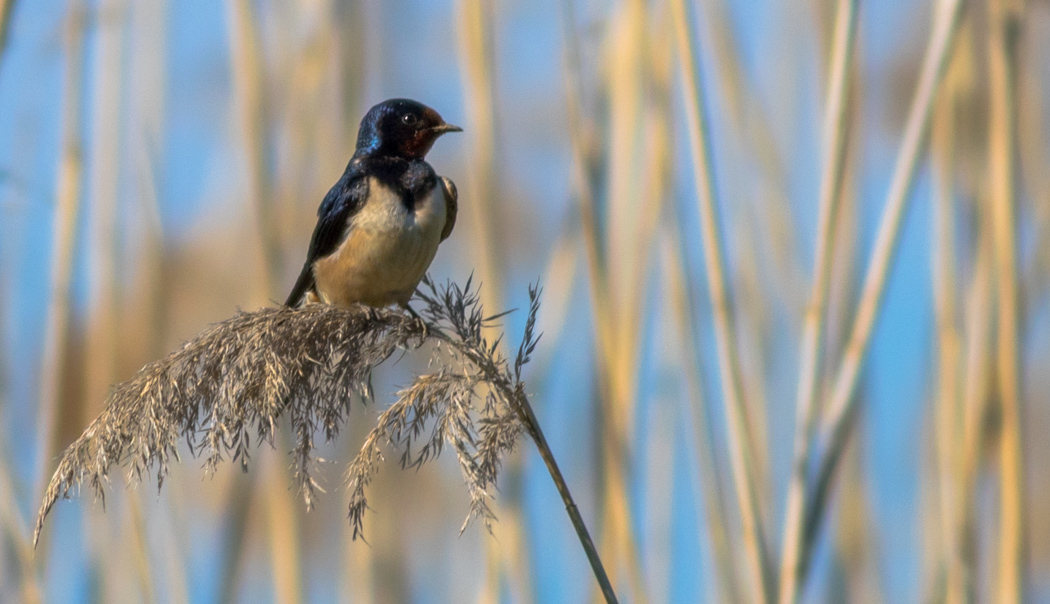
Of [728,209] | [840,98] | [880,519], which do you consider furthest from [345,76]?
[880,519]

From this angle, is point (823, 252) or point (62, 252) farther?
point (62, 252)

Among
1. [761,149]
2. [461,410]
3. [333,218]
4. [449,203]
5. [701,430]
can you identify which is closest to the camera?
[461,410]

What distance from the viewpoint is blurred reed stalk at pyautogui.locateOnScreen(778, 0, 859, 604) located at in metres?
1.22

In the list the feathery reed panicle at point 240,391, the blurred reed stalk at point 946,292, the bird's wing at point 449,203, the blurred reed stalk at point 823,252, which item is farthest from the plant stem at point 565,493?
the blurred reed stalk at point 946,292

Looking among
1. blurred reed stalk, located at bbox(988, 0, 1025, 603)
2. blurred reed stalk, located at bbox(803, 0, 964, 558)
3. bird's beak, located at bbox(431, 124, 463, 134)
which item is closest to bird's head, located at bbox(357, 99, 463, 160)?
bird's beak, located at bbox(431, 124, 463, 134)

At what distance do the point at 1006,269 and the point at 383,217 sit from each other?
1.07 m

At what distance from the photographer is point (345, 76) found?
1980 millimetres

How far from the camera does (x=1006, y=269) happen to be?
1600mm

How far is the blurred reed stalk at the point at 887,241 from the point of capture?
1.23 m

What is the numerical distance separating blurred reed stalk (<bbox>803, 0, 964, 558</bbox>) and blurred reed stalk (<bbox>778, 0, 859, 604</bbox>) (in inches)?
1.5

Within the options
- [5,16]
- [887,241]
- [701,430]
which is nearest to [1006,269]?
[887,241]

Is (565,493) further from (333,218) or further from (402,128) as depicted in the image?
(402,128)

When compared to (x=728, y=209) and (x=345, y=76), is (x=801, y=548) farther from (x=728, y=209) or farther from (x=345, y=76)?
(x=345, y=76)

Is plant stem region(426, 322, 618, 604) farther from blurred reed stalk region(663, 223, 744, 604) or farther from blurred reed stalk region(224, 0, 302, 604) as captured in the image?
blurred reed stalk region(224, 0, 302, 604)
